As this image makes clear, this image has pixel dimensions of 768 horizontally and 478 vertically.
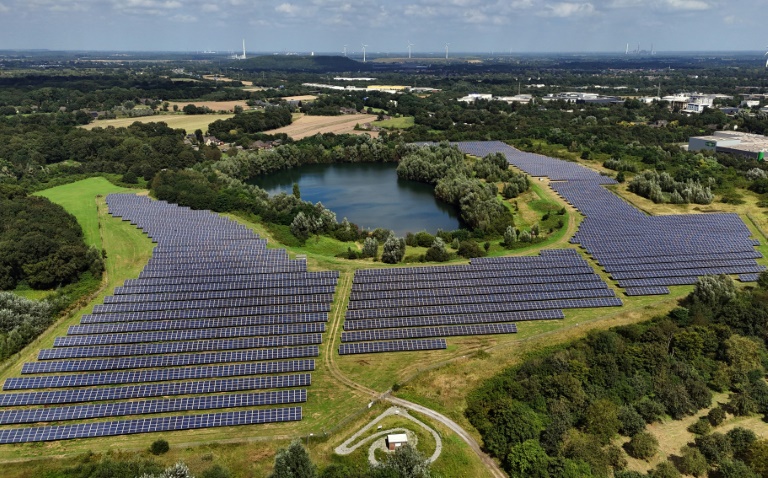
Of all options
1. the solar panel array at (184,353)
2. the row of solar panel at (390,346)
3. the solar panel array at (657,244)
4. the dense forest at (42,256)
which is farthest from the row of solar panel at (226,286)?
the solar panel array at (657,244)

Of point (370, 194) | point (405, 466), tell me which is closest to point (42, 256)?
point (405, 466)

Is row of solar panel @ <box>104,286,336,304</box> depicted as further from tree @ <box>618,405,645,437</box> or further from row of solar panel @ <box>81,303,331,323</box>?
tree @ <box>618,405,645,437</box>

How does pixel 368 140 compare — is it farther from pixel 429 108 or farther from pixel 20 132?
pixel 20 132

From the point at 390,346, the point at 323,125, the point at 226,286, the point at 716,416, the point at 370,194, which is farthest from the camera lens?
the point at 323,125

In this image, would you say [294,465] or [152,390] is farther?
[152,390]

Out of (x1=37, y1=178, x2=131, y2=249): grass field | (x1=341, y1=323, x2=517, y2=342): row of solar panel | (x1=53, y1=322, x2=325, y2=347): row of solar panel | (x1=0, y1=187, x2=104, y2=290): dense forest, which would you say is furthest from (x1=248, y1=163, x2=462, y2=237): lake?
(x1=0, y1=187, x2=104, y2=290): dense forest

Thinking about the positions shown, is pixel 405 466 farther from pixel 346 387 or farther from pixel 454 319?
pixel 454 319

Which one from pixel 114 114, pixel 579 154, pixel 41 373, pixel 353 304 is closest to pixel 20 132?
pixel 114 114
